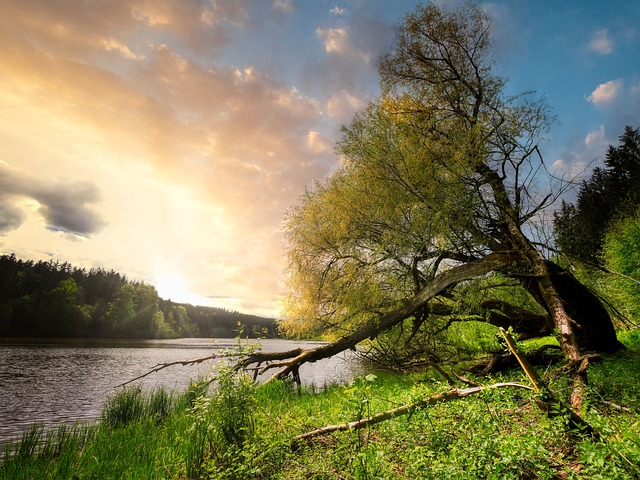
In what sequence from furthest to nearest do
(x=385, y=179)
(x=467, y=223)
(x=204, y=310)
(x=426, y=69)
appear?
1. (x=204, y=310)
2. (x=426, y=69)
3. (x=385, y=179)
4. (x=467, y=223)

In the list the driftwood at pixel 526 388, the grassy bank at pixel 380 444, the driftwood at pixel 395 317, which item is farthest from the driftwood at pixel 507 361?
the driftwood at pixel 526 388

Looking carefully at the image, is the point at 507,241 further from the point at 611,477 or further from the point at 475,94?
the point at 611,477

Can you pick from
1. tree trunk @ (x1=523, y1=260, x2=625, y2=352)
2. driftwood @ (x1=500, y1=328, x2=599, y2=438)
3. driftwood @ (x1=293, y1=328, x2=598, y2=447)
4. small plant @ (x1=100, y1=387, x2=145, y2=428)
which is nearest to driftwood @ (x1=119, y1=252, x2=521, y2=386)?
tree trunk @ (x1=523, y1=260, x2=625, y2=352)

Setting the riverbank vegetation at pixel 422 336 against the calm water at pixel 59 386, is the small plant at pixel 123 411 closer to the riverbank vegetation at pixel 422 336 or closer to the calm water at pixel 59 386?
the riverbank vegetation at pixel 422 336

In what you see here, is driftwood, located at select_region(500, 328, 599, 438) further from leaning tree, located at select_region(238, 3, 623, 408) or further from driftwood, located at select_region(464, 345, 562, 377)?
driftwood, located at select_region(464, 345, 562, 377)

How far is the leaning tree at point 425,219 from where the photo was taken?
26.8 ft

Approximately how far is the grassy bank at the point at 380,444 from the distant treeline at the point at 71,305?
47.6 metres

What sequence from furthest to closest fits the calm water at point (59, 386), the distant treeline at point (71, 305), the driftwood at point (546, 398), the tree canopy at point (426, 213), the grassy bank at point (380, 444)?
the distant treeline at point (71, 305), the calm water at point (59, 386), the tree canopy at point (426, 213), the driftwood at point (546, 398), the grassy bank at point (380, 444)

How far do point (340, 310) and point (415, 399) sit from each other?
6.62 meters

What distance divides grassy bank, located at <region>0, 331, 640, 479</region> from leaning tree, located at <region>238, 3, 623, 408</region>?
7.65 ft

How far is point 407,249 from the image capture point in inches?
345

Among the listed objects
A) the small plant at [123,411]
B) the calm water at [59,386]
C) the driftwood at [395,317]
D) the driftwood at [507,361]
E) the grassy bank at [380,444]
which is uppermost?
the driftwood at [395,317]

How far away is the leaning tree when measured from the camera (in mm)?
8180

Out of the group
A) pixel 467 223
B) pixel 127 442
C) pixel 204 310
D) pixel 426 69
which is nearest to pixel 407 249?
pixel 467 223
